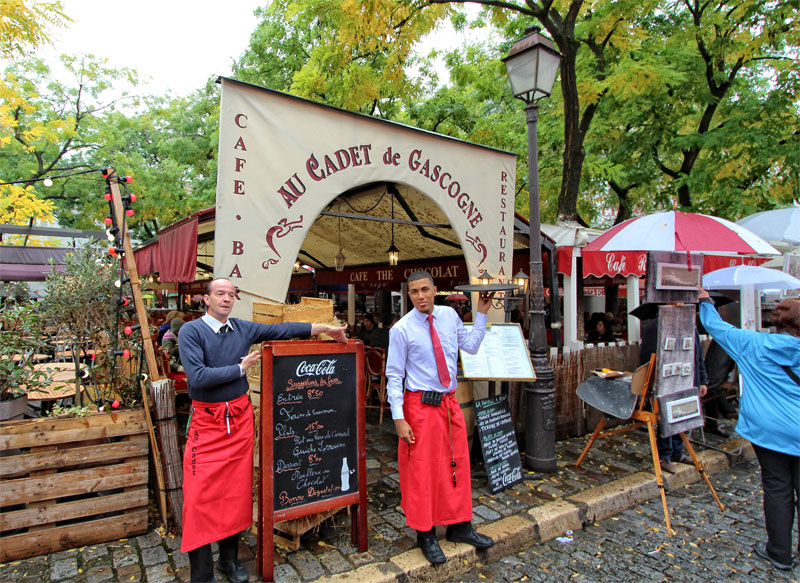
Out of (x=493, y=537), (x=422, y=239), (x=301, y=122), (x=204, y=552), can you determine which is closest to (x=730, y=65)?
(x=422, y=239)

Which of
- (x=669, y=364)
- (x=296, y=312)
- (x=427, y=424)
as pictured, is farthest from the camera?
(x=669, y=364)

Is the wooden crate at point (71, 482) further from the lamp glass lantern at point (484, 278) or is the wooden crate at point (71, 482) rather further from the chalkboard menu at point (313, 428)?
the lamp glass lantern at point (484, 278)

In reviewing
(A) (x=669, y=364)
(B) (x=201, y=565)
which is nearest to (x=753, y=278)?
(A) (x=669, y=364)

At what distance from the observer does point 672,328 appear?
4363 mm

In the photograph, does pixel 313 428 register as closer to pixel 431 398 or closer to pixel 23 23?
pixel 431 398

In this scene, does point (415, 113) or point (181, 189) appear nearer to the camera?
point (415, 113)

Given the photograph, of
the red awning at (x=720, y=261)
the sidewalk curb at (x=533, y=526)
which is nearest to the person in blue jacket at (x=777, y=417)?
the sidewalk curb at (x=533, y=526)

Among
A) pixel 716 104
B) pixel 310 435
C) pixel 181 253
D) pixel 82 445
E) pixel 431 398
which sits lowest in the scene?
pixel 82 445

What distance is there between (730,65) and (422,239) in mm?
9840

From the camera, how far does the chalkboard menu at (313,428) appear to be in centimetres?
311

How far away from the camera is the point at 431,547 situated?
3240 millimetres

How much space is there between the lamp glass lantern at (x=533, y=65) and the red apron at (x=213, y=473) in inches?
171

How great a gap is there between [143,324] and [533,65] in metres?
4.57

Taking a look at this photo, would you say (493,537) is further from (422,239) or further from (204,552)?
(422,239)
